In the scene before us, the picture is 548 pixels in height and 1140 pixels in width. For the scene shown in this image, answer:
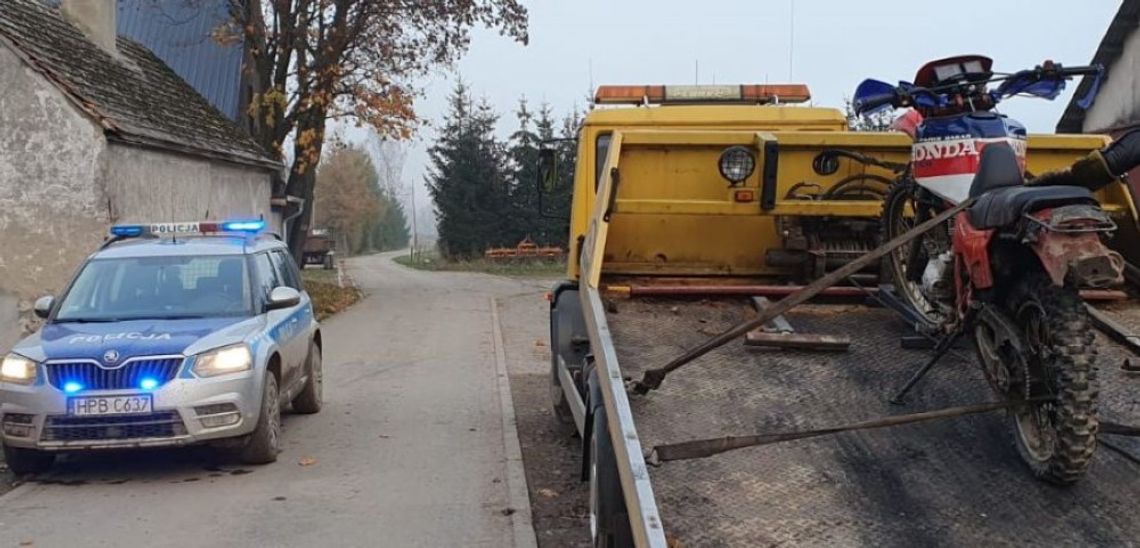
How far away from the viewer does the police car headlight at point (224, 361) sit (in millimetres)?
7297

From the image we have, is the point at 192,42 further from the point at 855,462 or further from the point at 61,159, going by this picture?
the point at 855,462

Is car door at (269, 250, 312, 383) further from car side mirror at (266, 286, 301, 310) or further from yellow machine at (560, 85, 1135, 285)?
yellow machine at (560, 85, 1135, 285)

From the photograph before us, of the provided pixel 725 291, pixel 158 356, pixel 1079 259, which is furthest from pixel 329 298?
pixel 1079 259

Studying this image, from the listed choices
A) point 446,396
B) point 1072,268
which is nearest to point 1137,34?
point 446,396

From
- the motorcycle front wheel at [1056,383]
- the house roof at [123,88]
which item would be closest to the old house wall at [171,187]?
the house roof at [123,88]

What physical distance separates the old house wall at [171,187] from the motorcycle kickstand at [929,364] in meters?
12.8

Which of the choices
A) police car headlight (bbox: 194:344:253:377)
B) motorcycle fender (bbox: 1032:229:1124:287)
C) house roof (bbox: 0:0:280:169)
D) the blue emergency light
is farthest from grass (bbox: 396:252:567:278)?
motorcycle fender (bbox: 1032:229:1124:287)

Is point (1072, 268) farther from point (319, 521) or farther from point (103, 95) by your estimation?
point (103, 95)

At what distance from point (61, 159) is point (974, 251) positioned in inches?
526

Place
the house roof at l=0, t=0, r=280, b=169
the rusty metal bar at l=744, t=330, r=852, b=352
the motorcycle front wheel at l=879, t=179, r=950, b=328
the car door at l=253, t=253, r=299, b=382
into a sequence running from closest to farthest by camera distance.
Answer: the rusty metal bar at l=744, t=330, r=852, b=352, the motorcycle front wheel at l=879, t=179, r=950, b=328, the car door at l=253, t=253, r=299, b=382, the house roof at l=0, t=0, r=280, b=169

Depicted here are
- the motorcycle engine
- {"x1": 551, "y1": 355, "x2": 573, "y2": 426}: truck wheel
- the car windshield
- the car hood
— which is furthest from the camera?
{"x1": 551, "y1": 355, "x2": 573, "y2": 426}: truck wheel

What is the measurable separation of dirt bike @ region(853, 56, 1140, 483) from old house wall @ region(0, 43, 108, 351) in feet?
39.9

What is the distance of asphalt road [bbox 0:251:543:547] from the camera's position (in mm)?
6129

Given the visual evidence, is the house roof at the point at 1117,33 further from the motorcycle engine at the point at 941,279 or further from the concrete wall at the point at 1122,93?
the motorcycle engine at the point at 941,279
